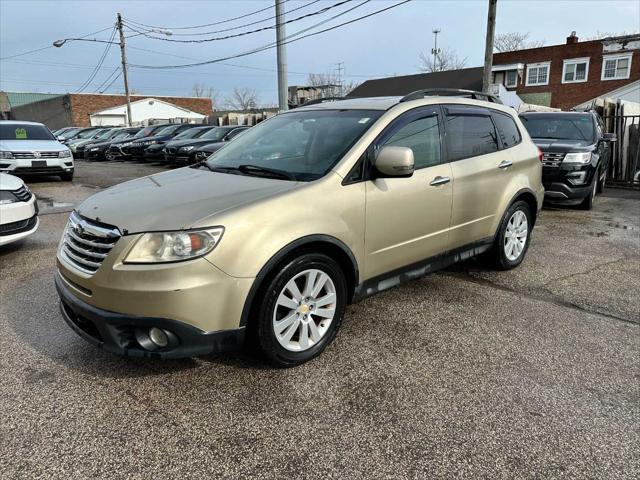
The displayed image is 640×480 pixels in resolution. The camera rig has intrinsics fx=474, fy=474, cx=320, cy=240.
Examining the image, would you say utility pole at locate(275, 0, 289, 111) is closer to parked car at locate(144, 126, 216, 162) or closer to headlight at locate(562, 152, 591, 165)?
parked car at locate(144, 126, 216, 162)

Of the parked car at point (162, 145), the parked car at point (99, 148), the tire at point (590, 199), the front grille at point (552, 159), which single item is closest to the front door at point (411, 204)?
the front grille at point (552, 159)

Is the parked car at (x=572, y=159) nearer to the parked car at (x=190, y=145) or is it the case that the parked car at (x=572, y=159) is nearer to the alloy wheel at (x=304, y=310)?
the alloy wheel at (x=304, y=310)

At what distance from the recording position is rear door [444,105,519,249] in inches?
162

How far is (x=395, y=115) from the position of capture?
11.9 feet

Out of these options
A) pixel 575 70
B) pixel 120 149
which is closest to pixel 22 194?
pixel 120 149

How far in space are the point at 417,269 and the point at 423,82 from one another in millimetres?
32696

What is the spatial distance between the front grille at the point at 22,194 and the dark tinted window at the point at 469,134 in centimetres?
474

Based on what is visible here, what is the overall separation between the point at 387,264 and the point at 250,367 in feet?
4.13

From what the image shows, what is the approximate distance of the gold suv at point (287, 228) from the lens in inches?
102

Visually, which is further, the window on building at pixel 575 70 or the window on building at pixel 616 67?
the window on building at pixel 575 70

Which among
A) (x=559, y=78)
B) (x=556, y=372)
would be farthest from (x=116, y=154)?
(x=559, y=78)

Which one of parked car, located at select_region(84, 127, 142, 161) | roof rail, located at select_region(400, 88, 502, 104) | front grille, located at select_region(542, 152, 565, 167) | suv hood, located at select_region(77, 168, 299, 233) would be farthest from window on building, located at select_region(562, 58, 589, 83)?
suv hood, located at select_region(77, 168, 299, 233)

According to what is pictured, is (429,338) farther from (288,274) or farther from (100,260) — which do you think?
(100,260)

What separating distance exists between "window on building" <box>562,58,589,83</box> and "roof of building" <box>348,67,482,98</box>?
26.1 feet
